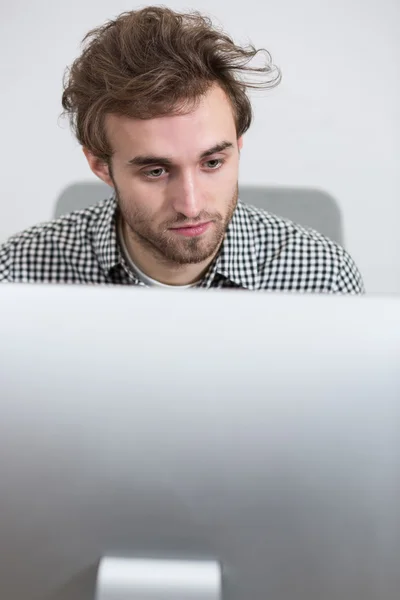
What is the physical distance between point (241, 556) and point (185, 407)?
0.34ft

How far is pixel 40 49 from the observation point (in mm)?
1754

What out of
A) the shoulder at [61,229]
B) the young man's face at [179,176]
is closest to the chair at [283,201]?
the shoulder at [61,229]

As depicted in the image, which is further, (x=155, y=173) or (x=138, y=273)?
(x=138, y=273)

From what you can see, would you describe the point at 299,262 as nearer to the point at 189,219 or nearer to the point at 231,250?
the point at 231,250

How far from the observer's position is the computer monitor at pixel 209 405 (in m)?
0.42

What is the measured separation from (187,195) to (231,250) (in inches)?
9.8

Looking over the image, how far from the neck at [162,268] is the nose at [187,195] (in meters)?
0.17

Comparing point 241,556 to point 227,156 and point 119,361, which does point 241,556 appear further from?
point 227,156

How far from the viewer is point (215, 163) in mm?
1248

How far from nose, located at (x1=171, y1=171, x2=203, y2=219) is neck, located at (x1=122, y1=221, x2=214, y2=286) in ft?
0.55

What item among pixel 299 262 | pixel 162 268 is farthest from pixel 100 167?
pixel 299 262

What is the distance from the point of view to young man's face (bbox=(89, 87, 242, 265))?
1.21 metres

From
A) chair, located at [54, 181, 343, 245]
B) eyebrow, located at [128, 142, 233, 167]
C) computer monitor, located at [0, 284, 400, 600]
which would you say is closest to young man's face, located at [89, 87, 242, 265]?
eyebrow, located at [128, 142, 233, 167]

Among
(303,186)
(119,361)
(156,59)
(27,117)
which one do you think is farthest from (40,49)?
(119,361)
